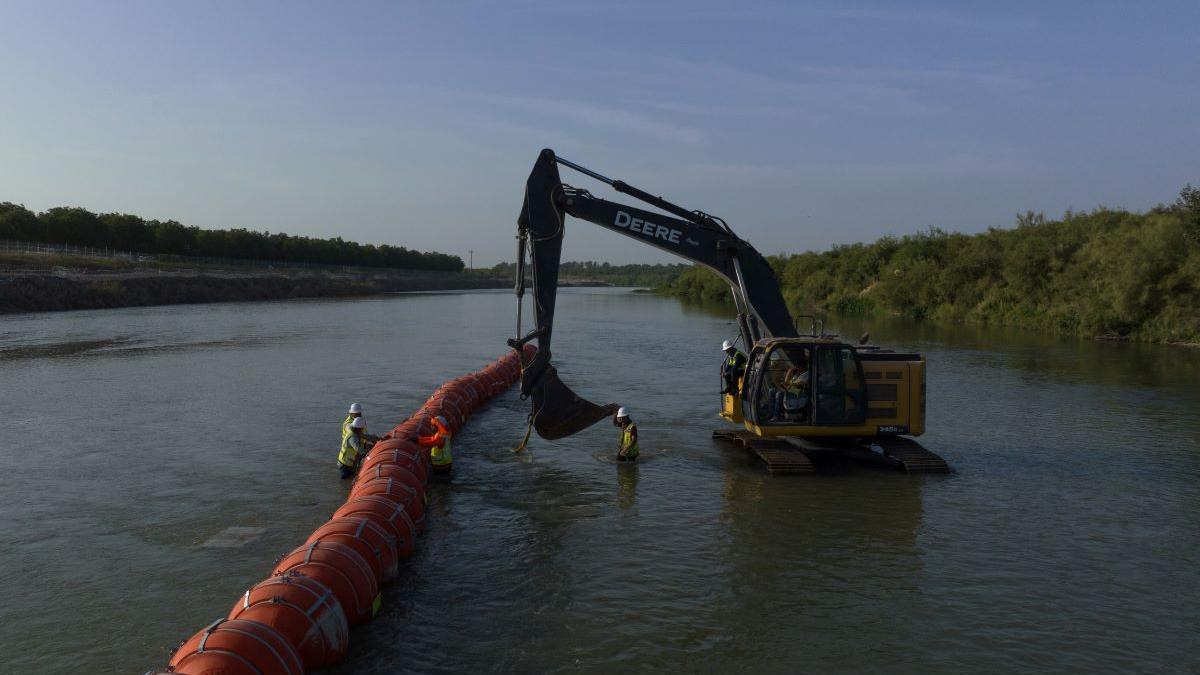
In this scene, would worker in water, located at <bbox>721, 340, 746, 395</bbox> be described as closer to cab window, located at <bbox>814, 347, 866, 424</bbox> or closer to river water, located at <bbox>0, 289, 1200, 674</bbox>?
river water, located at <bbox>0, 289, 1200, 674</bbox>

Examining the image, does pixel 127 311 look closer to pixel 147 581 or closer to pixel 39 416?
pixel 39 416

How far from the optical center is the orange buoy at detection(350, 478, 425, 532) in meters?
12.1

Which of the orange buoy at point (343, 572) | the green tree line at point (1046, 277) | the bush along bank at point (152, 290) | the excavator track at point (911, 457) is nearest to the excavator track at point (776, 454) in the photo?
the excavator track at point (911, 457)

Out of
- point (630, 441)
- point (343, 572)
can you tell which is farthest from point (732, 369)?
point (343, 572)

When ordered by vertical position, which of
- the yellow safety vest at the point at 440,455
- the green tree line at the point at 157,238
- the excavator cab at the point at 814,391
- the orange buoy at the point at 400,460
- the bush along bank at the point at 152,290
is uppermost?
the green tree line at the point at 157,238

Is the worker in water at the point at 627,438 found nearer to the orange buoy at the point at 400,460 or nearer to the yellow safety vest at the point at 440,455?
the yellow safety vest at the point at 440,455

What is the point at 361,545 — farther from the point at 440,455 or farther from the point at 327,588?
the point at 440,455

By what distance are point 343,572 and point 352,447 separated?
6.69 metres

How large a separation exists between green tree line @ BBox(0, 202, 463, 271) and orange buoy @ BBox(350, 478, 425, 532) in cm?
10017

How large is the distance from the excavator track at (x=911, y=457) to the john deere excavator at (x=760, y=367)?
0.09 ft

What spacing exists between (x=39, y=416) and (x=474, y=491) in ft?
46.5

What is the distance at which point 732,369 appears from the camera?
17.2 m

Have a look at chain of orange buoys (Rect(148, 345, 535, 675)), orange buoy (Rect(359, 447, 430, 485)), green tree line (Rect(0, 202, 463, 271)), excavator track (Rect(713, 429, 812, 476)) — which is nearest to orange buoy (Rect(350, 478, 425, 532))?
chain of orange buoys (Rect(148, 345, 535, 675))

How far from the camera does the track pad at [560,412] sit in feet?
53.7
